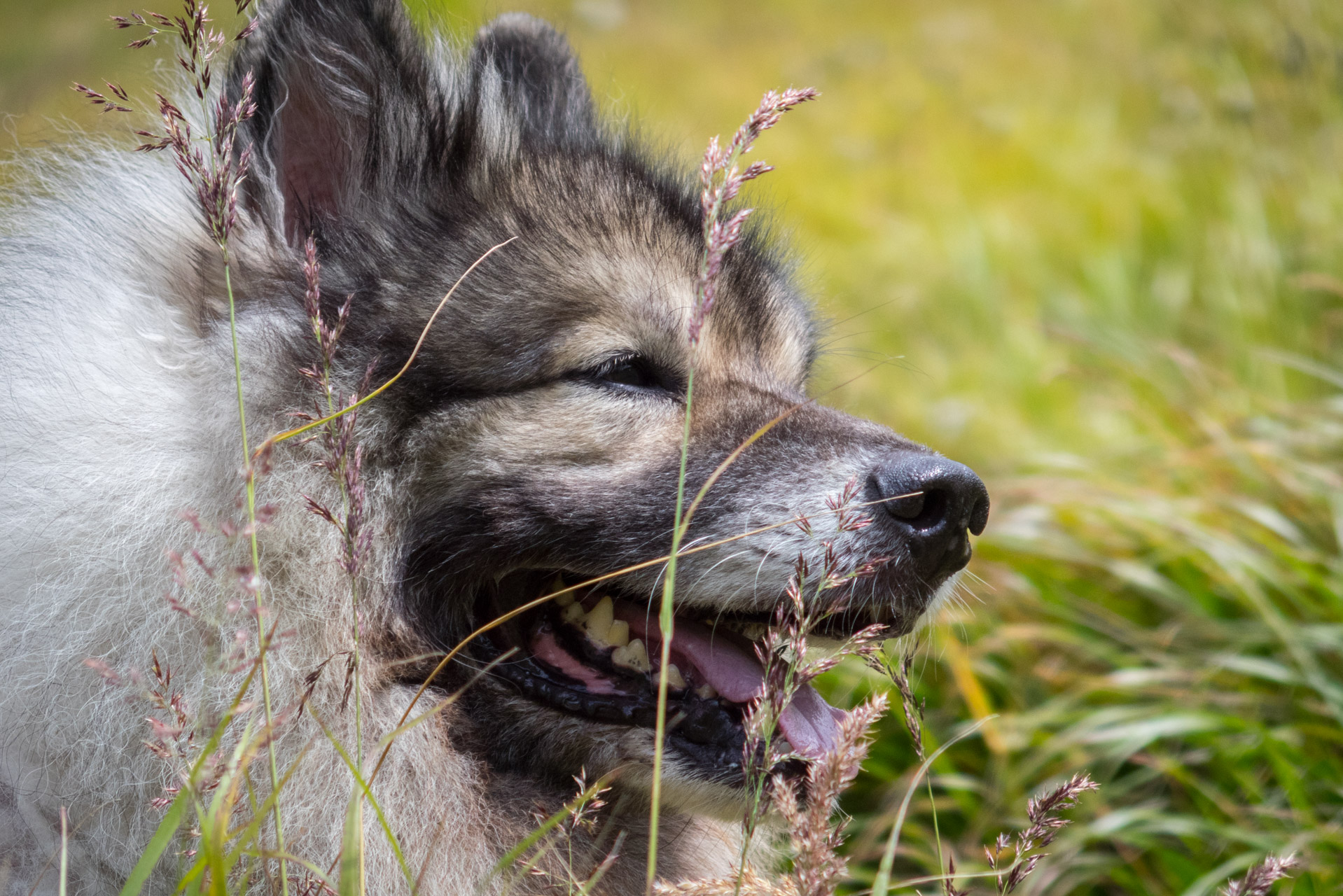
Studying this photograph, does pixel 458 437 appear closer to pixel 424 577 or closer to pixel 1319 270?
pixel 424 577

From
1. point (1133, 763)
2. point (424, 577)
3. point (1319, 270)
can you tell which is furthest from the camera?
point (1319, 270)

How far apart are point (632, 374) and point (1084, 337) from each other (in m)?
3.32

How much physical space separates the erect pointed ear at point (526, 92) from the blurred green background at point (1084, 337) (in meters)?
0.19

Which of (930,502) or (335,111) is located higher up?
(335,111)

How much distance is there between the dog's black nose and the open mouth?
15.5 inches

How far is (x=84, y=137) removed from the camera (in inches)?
103

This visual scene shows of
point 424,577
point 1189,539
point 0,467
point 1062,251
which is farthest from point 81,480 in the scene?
point 1062,251

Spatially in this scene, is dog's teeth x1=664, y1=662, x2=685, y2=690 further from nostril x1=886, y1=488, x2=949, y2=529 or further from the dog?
nostril x1=886, y1=488, x2=949, y2=529

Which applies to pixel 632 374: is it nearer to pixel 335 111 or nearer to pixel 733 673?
pixel 733 673

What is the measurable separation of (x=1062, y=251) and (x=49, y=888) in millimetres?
6704

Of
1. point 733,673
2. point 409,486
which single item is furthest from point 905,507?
point 409,486

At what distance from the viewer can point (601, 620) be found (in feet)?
7.49

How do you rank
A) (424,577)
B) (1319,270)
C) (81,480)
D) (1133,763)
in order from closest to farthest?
(81,480) → (424,577) → (1133,763) → (1319,270)

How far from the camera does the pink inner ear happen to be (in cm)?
221
